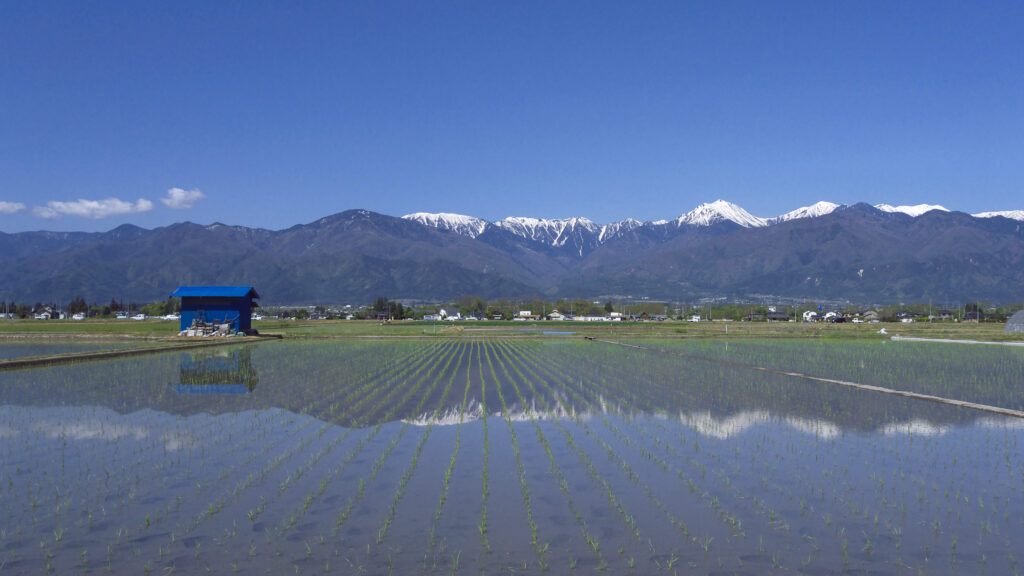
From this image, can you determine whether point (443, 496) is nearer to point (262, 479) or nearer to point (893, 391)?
point (262, 479)

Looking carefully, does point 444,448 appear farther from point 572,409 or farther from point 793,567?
point 793,567

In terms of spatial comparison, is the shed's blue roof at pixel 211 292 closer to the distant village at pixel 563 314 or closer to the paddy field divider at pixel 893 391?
the paddy field divider at pixel 893 391

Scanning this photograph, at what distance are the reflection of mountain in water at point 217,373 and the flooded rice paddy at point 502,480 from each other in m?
0.34

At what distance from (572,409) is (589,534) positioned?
848cm

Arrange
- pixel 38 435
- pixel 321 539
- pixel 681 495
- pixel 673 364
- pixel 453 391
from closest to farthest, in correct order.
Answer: pixel 321 539
pixel 681 495
pixel 38 435
pixel 453 391
pixel 673 364

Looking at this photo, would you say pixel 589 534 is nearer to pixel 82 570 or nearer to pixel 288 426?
pixel 82 570

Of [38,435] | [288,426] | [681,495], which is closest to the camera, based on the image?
[681,495]

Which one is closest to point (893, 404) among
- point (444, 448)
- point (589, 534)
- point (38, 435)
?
point (444, 448)

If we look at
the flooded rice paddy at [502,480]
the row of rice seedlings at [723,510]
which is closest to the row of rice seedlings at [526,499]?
the flooded rice paddy at [502,480]

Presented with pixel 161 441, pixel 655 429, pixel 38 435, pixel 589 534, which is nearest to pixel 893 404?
pixel 655 429

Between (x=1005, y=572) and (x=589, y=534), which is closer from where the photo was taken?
(x=1005, y=572)

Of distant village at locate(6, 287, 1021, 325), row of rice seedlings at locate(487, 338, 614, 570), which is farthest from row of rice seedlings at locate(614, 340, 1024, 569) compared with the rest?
distant village at locate(6, 287, 1021, 325)

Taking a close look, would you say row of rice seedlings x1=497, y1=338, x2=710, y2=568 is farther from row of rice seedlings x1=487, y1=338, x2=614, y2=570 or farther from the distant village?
the distant village

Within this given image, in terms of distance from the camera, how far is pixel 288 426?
1298 centimetres
